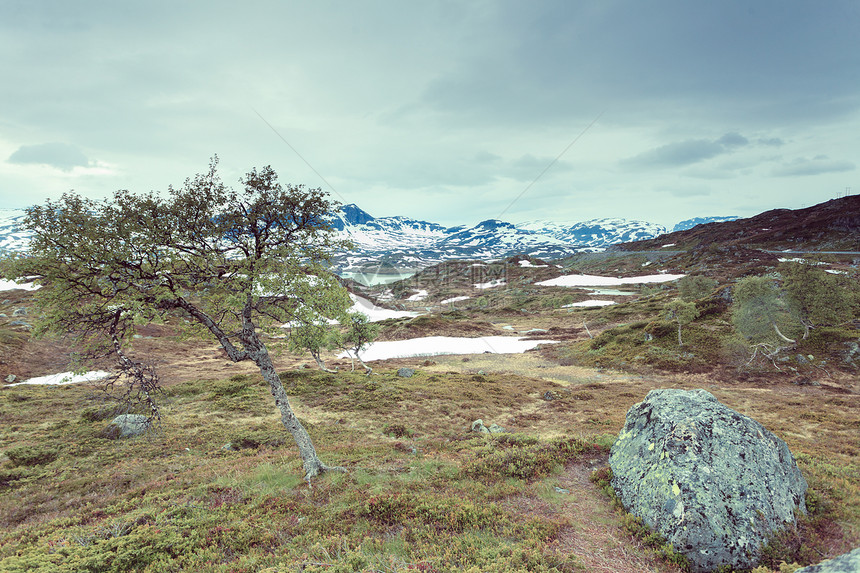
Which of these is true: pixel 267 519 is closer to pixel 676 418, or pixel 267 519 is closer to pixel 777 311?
pixel 676 418

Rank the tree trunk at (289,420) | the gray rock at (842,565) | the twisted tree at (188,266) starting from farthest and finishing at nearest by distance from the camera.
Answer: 1. the tree trunk at (289,420)
2. the twisted tree at (188,266)
3. the gray rock at (842,565)

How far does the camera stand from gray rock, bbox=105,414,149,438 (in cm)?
2238

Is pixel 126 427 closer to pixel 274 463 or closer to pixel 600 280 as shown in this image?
pixel 274 463

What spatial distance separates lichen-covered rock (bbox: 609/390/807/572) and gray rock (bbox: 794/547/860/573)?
10.7 feet

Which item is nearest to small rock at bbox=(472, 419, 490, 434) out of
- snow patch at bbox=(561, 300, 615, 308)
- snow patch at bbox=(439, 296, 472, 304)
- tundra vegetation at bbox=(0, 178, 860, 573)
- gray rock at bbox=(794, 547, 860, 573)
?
tundra vegetation at bbox=(0, 178, 860, 573)

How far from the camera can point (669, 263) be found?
18675 centimetres

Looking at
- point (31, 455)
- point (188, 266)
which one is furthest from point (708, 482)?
point (31, 455)

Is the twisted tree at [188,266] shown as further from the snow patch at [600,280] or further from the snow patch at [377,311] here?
the snow patch at [600,280]

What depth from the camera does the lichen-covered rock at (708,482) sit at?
8.59 meters

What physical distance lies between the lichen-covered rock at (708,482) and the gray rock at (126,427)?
28.7 metres

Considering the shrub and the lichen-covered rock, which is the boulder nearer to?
the lichen-covered rock

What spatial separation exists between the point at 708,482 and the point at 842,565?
4.10 meters

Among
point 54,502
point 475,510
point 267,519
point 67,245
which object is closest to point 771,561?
point 475,510

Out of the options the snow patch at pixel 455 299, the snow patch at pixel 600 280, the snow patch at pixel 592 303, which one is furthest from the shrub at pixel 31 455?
the snow patch at pixel 600 280
